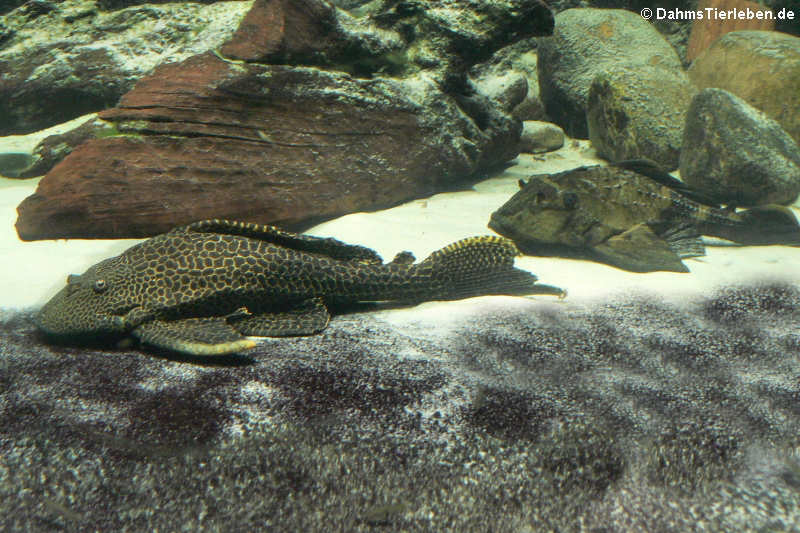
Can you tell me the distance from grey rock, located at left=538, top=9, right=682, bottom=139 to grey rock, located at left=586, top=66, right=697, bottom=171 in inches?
31.3

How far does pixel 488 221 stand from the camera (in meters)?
5.73

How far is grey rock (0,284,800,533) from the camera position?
208 cm

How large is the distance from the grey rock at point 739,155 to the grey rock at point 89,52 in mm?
6949

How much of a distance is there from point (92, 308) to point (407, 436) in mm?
2186

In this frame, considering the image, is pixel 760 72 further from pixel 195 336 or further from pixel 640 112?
pixel 195 336

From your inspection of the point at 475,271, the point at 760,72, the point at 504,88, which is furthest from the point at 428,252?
the point at 760,72

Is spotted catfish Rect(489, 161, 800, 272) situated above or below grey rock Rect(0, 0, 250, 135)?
below

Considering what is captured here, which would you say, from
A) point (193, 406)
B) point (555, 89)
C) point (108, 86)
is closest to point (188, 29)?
point (108, 86)

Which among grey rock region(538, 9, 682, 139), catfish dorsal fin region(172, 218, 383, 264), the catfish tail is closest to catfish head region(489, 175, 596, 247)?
the catfish tail

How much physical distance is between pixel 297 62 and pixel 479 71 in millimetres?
3737

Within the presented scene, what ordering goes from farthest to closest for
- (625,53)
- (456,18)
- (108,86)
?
(625,53)
(108,86)
(456,18)

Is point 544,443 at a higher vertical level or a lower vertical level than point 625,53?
lower

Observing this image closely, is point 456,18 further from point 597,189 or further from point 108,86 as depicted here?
point 108,86

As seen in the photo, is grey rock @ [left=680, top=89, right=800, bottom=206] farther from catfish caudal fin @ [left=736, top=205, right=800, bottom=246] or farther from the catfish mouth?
the catfish mouth
